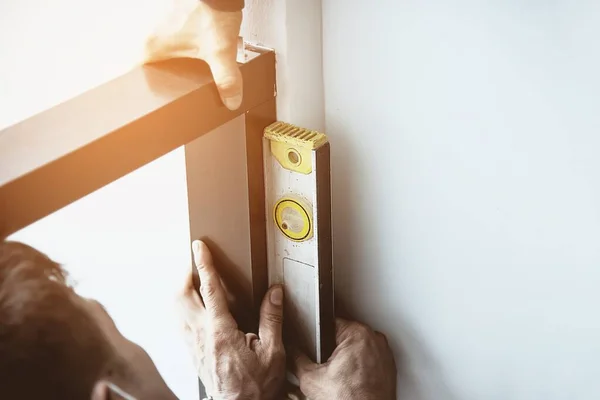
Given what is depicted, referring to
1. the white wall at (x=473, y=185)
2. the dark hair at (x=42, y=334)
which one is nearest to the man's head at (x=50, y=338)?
the dark hair at (x=42, y=334)

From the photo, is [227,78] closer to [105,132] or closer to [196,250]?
[105,132]

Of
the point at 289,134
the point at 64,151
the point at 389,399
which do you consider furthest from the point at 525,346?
the point at 64,151

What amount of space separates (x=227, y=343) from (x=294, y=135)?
31 cm

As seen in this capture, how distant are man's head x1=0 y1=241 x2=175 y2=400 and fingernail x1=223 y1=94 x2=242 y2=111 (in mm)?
280

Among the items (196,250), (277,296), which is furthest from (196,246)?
(277,296)

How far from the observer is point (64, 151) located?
0.84 metres

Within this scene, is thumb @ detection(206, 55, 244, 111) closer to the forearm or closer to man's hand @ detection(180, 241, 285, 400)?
the forearm

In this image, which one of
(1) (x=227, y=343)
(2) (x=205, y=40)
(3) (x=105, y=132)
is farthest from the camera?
(1) (x=227, y=343)

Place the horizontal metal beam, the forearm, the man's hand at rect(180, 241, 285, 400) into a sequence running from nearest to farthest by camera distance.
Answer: the horizontal metal beam < the forearm < the man's hand at rect(180, 241, 285, 400)

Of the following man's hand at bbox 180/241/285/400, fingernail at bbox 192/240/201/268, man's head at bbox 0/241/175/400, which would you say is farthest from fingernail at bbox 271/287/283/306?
man's head at bbox 0/241/175/400

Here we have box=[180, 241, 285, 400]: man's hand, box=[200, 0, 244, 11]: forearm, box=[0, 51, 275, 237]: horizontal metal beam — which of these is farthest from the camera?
box=[180, 241, 285, 400]: man's hand

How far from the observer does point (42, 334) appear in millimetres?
917

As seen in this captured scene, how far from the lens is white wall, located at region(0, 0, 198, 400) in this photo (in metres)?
0.87

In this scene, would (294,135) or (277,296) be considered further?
(277,296)
